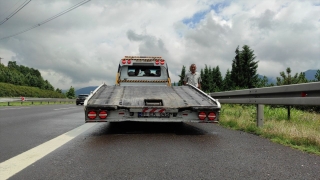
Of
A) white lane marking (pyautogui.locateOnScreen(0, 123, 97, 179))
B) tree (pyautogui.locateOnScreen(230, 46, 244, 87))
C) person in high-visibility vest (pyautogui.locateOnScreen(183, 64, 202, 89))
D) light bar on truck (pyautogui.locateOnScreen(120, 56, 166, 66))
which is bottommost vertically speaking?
white lane marking (pyautogui.locateOnScreen(0, 123, 97, 179))

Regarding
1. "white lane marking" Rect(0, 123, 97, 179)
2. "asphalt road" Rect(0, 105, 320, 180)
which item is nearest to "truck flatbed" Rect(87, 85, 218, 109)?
"asphalt road" Rect(0, 105, 320, 180)

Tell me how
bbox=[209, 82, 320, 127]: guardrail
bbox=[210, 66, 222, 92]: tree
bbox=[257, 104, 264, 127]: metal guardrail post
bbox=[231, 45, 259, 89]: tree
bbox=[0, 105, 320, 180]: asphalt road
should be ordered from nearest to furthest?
1. bbox=[0, 105, 320, 180]: asphalt road
2. bbox=[209, 82, 320, 127]: guardrail
3. bbox=[257, 104, 264, 127]: metal guardrail post
4. bbox=[231, 45, 259, 89]: tree
5. bbox=[210, 66, 222, 92]: tree

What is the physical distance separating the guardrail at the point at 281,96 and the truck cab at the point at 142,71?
3.03m

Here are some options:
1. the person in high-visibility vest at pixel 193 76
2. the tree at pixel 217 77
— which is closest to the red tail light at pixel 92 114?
the person in high-visibility vest at pixel 193 76

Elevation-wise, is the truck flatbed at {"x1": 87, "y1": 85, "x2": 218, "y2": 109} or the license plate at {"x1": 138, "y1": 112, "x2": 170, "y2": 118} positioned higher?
the truck flatbed at {"x1": 87, "y1": 85, "x2": 218, "y2": 109}

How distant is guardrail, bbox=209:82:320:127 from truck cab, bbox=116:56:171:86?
303 cm

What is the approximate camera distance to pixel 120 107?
609cm

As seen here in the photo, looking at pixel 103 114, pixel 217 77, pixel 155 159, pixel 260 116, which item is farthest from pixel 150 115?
pixel 217 77

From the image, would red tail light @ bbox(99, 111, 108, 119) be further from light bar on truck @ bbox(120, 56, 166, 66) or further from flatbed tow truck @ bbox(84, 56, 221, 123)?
light bar on truck @ bbox(120, 56, 166, 66)

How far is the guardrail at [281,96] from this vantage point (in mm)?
5125

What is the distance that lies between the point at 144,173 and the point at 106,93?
4374 mm

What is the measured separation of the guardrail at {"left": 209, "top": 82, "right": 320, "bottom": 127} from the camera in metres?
5.12

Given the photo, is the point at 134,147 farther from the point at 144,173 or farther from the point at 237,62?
the point at 237,62

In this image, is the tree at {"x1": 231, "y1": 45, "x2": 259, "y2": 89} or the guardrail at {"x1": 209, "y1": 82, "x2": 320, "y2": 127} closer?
the guardrail at {"x1": 209, "y1": 82, "x2": 320, "y2": 127}
